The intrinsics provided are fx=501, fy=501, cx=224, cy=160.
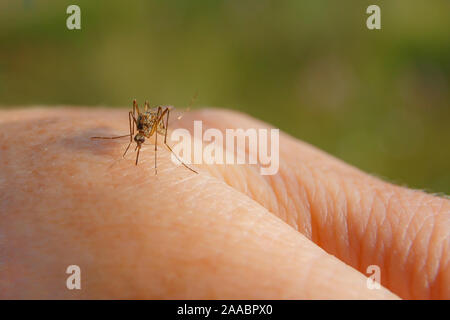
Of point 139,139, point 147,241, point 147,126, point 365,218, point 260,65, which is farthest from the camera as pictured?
point 260,65

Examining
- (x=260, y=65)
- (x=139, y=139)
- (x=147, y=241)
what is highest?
(x=260, y=65)

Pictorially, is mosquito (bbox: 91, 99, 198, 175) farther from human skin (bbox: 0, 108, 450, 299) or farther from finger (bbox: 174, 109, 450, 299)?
finger (bbox: 174, 109, 450, 299)

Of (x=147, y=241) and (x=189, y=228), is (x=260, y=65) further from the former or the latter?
(x=147, y=241)

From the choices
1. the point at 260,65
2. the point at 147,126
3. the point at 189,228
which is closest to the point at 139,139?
the point at 147,126

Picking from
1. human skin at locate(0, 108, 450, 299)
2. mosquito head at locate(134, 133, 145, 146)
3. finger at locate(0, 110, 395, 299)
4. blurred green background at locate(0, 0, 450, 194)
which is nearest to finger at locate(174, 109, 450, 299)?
human skin at locate(0, 108, 450, 299)

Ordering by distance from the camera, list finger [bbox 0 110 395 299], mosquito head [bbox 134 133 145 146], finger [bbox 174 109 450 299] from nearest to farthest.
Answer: finger [bbox 0 110 395 299] → finger [bbox 174 109 450 299] → mosquito head [bbox 134 133 145 146]

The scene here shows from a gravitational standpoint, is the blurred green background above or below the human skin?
above

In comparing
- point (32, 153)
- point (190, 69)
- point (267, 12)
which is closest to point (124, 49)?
point (190, 69)
